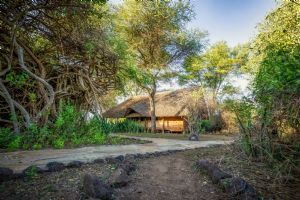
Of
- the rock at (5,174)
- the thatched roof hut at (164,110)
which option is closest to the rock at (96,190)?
the rock at (5,174)

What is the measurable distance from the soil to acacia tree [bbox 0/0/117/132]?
4.64 meters

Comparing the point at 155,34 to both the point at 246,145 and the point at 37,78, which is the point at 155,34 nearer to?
the point at 37,78

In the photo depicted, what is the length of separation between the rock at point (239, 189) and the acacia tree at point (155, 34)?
18.0 meters

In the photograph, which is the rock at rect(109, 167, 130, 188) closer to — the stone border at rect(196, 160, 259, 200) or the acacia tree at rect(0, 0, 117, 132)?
the stone border at rect(196, 160, 259, 200)

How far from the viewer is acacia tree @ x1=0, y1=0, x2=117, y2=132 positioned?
28.3 ft

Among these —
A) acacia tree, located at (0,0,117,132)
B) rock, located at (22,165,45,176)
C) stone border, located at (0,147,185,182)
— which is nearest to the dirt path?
stone border, located at (0,147,185,182)

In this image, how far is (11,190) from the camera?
11.6 ft

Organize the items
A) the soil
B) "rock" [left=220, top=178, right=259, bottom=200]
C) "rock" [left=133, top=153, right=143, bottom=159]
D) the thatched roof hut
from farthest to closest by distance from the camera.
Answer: the thatched roof hut, "rock" [left=133, top=153, right=143, bottom=159], the soil, "rock" [left=220, top=178, right=259, bottom=200]

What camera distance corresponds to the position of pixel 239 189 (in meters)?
3.54

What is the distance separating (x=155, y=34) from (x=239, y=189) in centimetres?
2105

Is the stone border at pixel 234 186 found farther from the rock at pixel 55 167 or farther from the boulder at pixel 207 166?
the rock at pixel 55 167

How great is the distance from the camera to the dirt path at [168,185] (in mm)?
3639

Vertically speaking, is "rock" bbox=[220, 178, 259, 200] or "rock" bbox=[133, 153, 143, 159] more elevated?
"rock" bbox=[133, 153, 143, 159]

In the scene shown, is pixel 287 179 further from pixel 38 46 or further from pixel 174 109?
pixel 174 109
